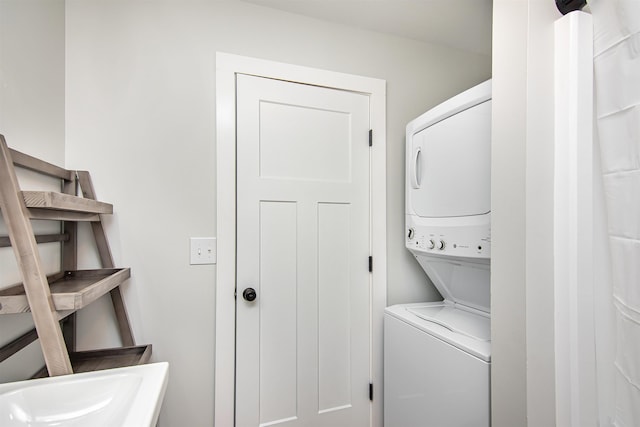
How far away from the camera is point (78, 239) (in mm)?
1341

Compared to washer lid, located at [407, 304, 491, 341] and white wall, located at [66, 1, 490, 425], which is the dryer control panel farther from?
white wall, located at [66, 1, 490, 425]

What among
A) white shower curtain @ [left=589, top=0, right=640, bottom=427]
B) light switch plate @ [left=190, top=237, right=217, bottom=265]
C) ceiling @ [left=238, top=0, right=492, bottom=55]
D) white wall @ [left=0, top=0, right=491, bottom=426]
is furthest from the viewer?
ceiling @ [left=238, top=0, right=492, bottom=55]

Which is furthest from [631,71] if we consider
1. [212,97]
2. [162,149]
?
[162,149]

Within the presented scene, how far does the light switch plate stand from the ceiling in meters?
1.22

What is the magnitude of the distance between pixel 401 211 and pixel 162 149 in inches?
51.9

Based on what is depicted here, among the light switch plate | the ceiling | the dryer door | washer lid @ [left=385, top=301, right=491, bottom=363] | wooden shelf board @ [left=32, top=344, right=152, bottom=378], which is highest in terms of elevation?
the ceiling

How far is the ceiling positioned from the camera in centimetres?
158

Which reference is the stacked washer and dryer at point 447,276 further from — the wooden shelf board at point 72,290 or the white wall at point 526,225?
the wooden shelf board at point 72,290

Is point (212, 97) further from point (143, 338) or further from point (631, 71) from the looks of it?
point (631, 71)

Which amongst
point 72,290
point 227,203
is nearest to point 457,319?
point 227,203

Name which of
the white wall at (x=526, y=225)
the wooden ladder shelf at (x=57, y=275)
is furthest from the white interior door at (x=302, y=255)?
the white wall at (x=526, y=225)

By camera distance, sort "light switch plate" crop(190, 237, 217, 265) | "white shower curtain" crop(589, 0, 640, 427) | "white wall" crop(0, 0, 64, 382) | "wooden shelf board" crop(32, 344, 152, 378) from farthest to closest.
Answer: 1. "light switch plate" crop(190, 237, 217, 265)
2. "wooden shelf board" crop(32, 344, 152, 378)
3. "white wall" crop(0, 0, 64, 382)
4. "white shower curtain" crop(589, 0, 640, 427)

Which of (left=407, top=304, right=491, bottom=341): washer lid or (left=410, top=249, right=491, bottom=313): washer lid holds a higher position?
(left=410, top=249, right=491, bottom=313): washer lid

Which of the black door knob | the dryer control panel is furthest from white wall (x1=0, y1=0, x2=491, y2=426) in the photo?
the dryer control panel
